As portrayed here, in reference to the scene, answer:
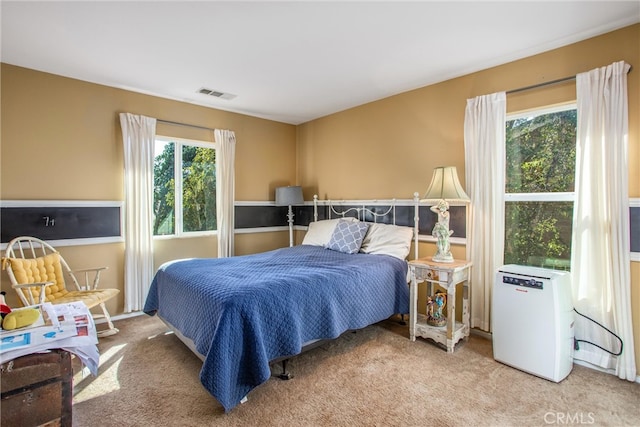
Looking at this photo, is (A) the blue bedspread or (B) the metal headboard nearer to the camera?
(A) the blue bedspread

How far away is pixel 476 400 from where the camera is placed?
2.04 meters

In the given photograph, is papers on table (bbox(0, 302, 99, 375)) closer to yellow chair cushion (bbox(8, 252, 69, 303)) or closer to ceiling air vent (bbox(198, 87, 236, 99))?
yellow chair cushion (bbox(8, 252, 69, 303))

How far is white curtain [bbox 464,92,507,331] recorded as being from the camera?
9.33ft

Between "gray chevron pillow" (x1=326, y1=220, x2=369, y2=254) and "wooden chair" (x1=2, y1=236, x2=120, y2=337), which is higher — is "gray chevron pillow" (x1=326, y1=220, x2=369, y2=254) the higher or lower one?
the higher one

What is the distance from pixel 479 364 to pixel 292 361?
1.44 meters

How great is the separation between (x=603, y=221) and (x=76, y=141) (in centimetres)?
462

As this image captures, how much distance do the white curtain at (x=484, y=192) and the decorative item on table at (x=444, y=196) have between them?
0.17m

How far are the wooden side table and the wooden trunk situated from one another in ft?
8.13

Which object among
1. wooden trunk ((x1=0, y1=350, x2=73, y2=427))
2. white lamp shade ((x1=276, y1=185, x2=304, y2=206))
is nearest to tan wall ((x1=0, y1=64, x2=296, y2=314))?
white lamp shade ((x1=276, y1=185, x2=304, y2=206))

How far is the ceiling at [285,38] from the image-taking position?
6.94 ft

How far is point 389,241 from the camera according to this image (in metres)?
3.38

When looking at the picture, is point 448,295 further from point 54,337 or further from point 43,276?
point 43,276

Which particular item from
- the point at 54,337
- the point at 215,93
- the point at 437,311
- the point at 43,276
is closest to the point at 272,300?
the point at 54,337

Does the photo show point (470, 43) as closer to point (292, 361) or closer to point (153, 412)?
point (292, 361)
